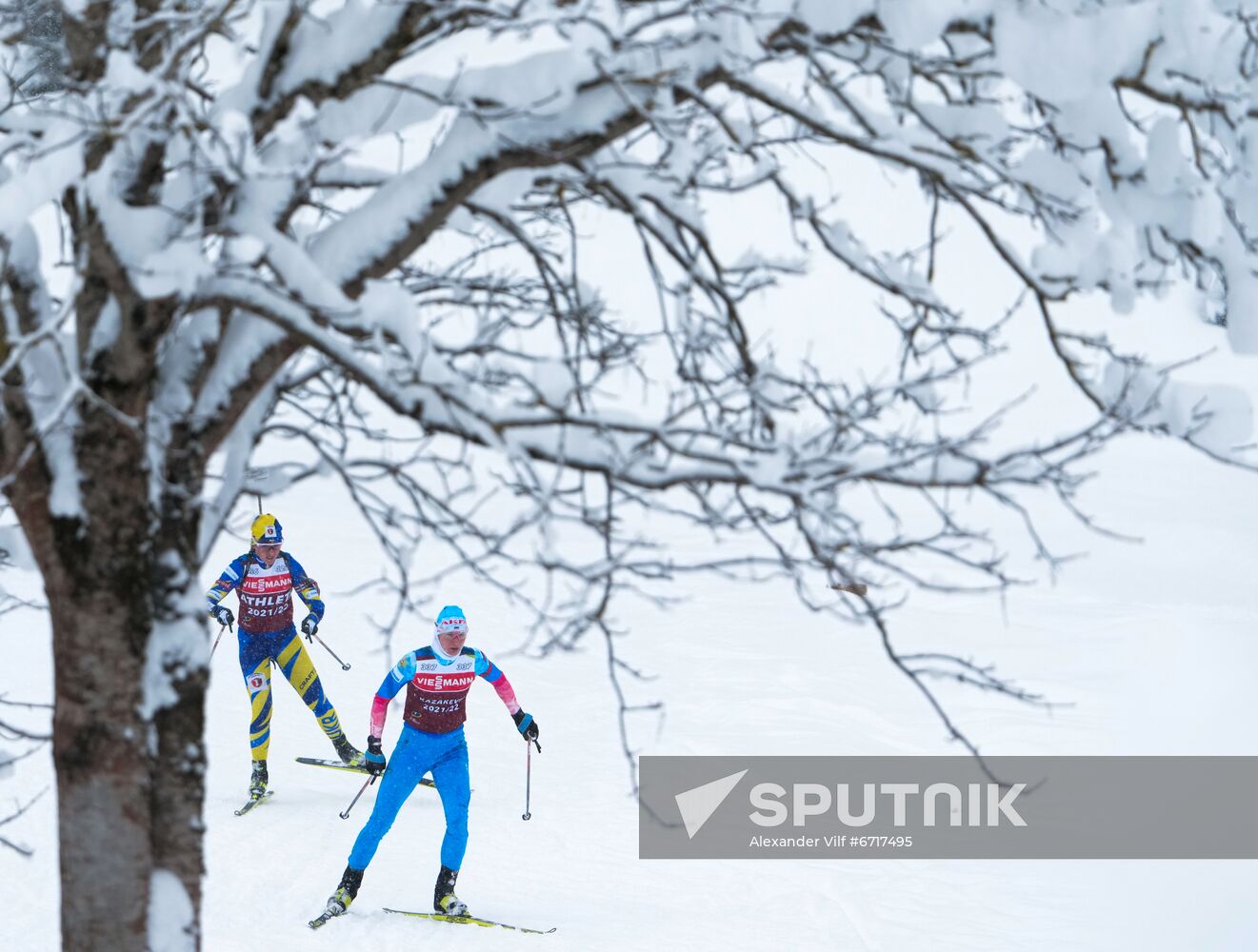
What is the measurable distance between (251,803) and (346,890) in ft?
6.61

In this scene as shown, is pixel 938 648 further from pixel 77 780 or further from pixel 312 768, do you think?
pixel 77 780

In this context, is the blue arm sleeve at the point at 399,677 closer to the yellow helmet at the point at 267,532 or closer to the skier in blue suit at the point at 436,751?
the skier in blue suit at the point at 436,751

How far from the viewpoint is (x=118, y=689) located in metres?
3.57

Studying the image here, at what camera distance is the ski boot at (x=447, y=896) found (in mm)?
7148

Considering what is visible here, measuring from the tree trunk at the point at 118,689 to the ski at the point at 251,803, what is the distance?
17.3 ft

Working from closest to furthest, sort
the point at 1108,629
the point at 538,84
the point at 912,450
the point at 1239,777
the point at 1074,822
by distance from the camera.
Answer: the point at 538,84, the point at 912,450, the point at 1074,822, the point at 1239,777, the point at 1108,629

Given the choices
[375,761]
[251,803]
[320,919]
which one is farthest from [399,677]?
[251,803]

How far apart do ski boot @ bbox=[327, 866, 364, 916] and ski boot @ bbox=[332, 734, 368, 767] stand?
254cm

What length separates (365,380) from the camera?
3293 millimetres

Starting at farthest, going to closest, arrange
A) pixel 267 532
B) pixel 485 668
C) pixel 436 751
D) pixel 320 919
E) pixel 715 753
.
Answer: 1. pixel 715 753
2. pixel 267 532
3. pixel 485 668
4. pixel 436 751
5. pixel 320 919

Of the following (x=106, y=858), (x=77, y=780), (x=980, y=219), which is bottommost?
(x=106, y=858)

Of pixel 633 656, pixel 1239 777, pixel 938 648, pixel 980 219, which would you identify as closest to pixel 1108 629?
pixel 938 648

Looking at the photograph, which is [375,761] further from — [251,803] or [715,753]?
[715,753]

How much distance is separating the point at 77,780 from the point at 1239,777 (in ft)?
39.3
